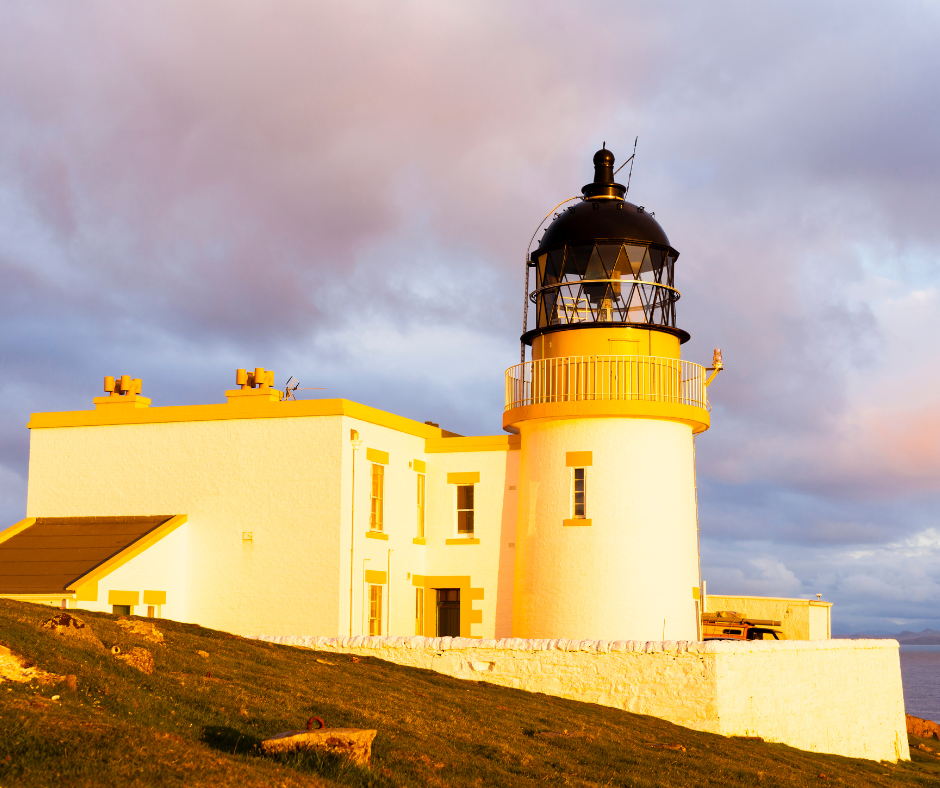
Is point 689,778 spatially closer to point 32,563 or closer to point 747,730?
point 747,730

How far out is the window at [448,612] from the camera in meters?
26.1

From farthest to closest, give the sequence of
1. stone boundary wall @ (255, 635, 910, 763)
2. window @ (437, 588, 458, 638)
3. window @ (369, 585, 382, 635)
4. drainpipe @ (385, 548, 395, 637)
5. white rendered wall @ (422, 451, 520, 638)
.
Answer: window @ (437, 588, 458, 638)
white rendered wall @ (422, 451, 520, 638)
drainpipe @ (385, 548, 395, 637)
window @ (369, 585, 382, 635)
stone boundary wall @ (255, 635, 910, 763)

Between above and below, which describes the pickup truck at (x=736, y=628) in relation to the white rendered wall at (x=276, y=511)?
below

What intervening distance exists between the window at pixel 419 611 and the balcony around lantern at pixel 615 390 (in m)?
4.80

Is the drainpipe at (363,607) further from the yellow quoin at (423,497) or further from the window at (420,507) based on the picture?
the window at (420,507)

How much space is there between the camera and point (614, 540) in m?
23.7

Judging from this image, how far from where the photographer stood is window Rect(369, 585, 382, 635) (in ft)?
79.7

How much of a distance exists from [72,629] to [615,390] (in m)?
13.5

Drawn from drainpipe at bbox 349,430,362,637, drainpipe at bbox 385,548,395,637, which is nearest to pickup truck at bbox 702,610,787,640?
drainpipe at bbox 385,548,395,637

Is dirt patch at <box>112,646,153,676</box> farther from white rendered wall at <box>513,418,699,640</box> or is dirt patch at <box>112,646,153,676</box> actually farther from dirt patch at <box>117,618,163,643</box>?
white rendered wall at <box>513,418,699,640</box>

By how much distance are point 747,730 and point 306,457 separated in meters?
10.5

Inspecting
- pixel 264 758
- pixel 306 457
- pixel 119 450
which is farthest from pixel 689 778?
pixel 119 450

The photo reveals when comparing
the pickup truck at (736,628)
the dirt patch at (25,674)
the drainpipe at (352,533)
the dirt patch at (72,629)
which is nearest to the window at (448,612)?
the drainpipe at (352,533)

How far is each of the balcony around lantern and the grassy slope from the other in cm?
721
